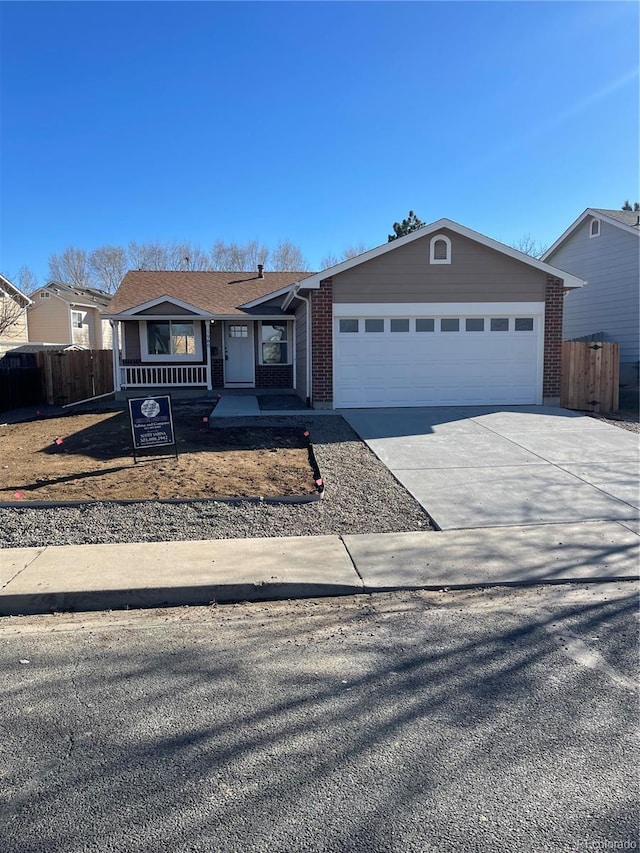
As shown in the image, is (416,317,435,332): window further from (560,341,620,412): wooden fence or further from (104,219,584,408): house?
(560,341,620,412): wooden fence

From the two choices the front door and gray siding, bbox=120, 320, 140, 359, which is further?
the front door

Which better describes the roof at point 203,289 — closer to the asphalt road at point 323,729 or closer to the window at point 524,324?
the window at point 524,324

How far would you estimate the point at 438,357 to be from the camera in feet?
47.7

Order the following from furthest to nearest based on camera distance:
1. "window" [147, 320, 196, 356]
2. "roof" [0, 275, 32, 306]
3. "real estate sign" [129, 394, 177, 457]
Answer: "roof" [0, 275, 32, 306] < "window" [147, 320, 196, 356] < "real estate sign" [129, 394, 177, 457]

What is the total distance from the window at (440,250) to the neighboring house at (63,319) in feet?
80.1

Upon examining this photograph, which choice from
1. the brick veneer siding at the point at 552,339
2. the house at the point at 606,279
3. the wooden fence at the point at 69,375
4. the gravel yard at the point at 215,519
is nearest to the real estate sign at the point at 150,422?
the gravel yard at the point at 215,519

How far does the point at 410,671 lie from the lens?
3.72 m

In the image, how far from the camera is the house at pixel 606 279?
19094mm

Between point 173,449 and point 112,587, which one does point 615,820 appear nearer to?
point 112,587

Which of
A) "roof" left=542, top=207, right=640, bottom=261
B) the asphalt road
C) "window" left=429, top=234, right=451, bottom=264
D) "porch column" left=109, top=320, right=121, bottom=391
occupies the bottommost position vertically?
the asphalt road

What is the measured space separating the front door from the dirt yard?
26.0ft

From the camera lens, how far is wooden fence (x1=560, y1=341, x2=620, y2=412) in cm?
1454

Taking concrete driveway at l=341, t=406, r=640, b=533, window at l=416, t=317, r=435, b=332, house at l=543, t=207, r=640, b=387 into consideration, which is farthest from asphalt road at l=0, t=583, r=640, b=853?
house at l=543, t=207, r=640, b=387

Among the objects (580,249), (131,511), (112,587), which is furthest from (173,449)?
(580,249)
